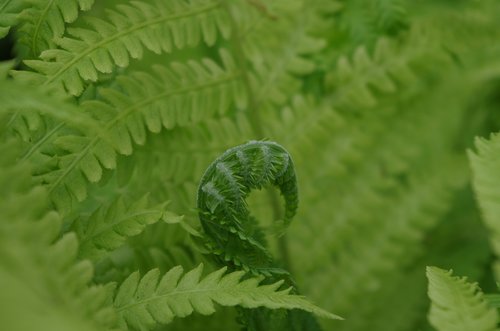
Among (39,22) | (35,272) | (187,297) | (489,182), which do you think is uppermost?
(39,22)

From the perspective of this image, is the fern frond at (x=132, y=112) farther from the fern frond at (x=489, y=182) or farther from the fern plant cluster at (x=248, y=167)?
the fern frond at (x=489, y=182)

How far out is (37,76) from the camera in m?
1.05

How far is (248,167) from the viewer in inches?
39.1

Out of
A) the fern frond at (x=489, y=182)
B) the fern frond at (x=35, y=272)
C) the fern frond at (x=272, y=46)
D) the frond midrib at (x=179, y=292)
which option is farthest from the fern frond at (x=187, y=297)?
the fern frond at (x=272, y=46)

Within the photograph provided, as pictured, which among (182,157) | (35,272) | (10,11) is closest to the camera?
(35,272)

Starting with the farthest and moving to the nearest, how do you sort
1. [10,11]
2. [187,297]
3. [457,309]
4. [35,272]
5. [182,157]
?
[182,157] < [10,11] < [187,297] < [457,309] < [35,272]

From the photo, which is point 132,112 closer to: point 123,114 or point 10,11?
point 123,114

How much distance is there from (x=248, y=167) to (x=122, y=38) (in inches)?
14.1

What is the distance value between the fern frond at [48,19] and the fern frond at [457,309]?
720 millimetres

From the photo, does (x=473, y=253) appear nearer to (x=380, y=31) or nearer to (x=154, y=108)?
(x=380, y=31)

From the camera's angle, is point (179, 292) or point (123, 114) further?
point (123, 114)

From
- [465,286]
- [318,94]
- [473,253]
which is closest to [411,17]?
[318,94]

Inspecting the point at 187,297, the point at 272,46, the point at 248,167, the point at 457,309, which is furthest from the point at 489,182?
the point at 272,46

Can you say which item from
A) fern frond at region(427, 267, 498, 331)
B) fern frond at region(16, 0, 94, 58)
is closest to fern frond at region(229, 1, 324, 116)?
fern frond at region(16, 0, 94, 58)
